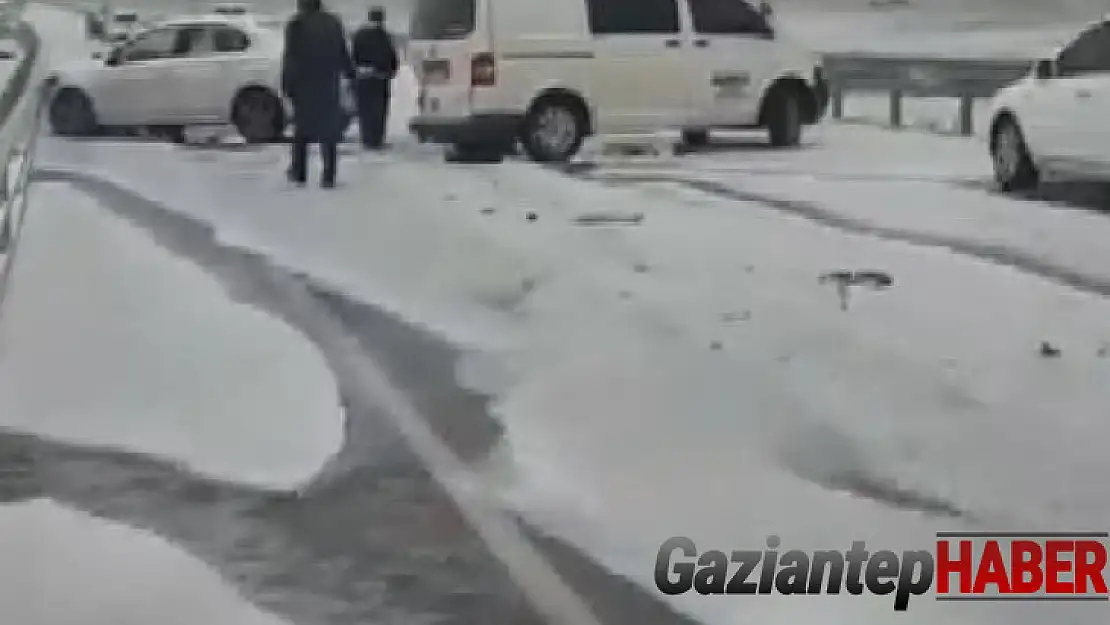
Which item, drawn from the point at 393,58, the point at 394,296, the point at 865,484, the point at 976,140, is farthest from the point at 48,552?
the point at 976,140

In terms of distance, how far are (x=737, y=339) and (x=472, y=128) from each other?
9399 mm

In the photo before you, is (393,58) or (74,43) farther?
(74,43)

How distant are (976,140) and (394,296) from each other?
11772mm

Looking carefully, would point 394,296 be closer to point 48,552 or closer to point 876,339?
point 876,339

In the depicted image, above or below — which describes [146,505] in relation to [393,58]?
→ below

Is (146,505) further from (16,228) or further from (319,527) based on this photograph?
(16,228)

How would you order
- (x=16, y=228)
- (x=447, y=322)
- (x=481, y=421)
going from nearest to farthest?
(x=481, y=421) < (x=447, y=322) < (x=16, y=228)

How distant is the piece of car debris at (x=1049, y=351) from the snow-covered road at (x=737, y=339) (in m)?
0.05

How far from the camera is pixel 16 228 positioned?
10.7 metres

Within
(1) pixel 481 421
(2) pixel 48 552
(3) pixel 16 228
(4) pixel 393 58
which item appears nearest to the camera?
(2) pixel 48 552

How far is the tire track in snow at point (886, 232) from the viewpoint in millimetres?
10852

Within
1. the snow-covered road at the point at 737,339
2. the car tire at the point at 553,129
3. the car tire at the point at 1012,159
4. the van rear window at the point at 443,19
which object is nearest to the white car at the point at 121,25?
the van rear window at the point at 443,19

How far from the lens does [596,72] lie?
18.8m

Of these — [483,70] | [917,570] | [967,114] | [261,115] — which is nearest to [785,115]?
[967,114]
